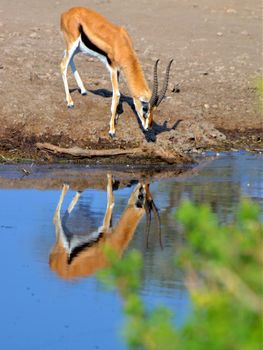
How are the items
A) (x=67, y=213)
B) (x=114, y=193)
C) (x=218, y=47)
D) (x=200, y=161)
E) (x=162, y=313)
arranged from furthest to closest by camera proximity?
(x=218, y=47), (x=200, y=161), (x=114, y=193), (x=67, y=213), (x=162, y=313)

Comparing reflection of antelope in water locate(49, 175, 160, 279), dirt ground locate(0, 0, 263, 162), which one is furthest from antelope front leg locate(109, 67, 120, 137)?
reflection of antelope in water locate(49, 175, 160, 279)

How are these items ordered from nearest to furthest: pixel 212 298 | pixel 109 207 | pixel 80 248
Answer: pixel 212 298 → pixel 80 248 → pixel 109 207

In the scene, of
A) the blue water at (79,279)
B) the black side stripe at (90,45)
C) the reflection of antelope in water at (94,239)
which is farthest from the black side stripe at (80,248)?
the black side stripe at (90,45)

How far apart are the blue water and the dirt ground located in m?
1.30

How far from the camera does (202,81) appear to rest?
1568 cm

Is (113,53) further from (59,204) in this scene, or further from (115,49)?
(59,204)

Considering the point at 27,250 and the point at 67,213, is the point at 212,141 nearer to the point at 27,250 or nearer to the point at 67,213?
the point at 67,213

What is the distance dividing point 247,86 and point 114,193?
586 cm

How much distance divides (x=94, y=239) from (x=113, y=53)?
4.64 meters

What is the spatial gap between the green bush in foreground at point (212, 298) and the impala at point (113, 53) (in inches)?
355

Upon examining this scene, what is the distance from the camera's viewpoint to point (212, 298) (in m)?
2.93

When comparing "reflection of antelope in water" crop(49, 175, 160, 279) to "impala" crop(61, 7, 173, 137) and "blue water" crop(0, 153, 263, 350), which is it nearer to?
"blue water" crop(0, 153, 263, 350)

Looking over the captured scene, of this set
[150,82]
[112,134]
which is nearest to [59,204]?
[112,134]

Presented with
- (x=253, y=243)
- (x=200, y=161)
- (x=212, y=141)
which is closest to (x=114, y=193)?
(x=200, y=161)
